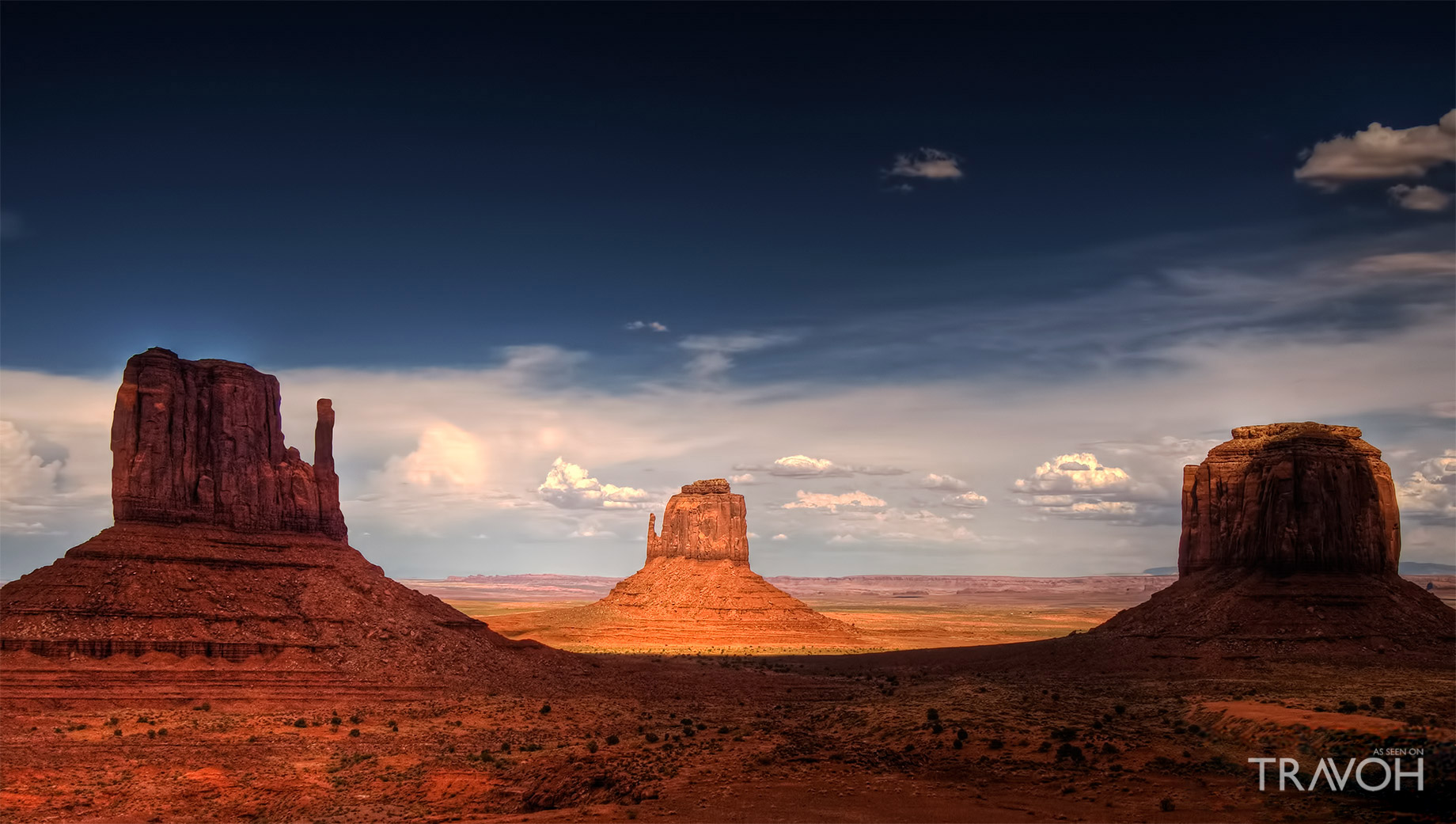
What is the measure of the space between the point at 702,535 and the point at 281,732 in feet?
305

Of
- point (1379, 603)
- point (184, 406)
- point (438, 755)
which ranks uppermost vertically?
point (184, 406)

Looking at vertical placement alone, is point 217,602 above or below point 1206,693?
above

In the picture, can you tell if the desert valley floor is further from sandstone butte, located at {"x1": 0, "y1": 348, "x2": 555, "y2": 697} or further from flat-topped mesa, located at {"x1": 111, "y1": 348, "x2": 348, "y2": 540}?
flat-topped mesa, located at {"x1": 111, "y1": 348, "x2": 348, "y2": 540}

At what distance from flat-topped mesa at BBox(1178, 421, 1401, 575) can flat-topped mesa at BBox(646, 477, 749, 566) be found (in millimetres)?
75551

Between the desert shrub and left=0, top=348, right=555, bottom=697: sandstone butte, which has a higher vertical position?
left=0, top=348, right=555, bottom=697: sandstone butte

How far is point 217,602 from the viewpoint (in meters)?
49.9

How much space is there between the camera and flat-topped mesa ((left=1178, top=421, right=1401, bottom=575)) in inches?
2301

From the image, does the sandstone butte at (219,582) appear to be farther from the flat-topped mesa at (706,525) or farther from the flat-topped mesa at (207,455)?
the flat-topped mesa at (706,525)

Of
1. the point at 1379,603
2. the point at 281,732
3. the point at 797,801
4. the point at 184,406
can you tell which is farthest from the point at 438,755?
the point at 1379,603

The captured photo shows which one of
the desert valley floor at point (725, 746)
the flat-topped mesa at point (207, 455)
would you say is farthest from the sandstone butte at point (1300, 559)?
the flat-topped mesa at point (207, 455)

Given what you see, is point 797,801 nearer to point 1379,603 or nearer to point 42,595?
point 42,595

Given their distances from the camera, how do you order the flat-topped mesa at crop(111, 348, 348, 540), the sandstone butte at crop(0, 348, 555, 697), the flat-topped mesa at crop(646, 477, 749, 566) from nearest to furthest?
the sandstone butte at crop(0, 348, 555, 697)
the flat-topped mesa at crop(111, 348, 348, 540)
the flat-topped mesa at crop(646, 477, 749, 566)

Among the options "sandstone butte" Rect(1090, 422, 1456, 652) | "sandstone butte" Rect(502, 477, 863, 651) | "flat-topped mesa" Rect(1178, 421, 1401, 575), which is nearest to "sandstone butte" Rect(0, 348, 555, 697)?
"sandstone butte" Rect(1090, 422, 1456, 652)

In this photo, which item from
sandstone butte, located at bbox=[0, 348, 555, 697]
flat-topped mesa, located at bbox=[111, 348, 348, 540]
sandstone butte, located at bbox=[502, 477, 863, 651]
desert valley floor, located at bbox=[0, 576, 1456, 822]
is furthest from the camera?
sandstone butte, located at bbox=[502, 477, 863, 651]
